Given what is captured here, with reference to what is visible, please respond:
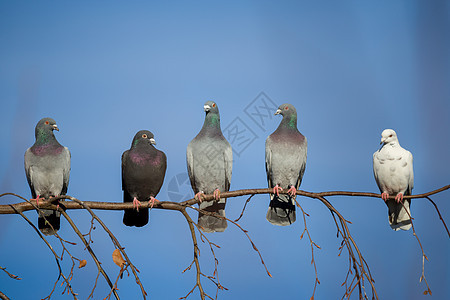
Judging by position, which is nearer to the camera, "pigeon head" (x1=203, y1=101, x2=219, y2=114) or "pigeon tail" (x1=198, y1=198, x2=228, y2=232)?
"pigeon tail" (x1=198, y1=198, x2=228, y2=232)

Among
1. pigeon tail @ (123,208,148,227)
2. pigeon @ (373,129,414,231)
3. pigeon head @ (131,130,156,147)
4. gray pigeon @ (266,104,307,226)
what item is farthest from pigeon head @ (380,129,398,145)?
pigeon tail @ (123,208,148,227)

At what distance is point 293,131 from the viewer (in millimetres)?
8086

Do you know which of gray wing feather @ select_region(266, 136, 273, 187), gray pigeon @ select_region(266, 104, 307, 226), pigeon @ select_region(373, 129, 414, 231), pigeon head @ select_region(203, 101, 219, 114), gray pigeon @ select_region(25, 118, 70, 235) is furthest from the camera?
gray wing feather @ select_region(266, 136, 273, 187)

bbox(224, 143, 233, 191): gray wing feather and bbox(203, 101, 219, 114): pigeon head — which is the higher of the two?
bbox(203, 101, 219, 114): pigeon head

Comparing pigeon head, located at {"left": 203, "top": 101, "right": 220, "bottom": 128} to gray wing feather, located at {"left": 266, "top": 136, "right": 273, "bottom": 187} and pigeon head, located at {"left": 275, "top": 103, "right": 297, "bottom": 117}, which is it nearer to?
gray wing feather, located at {"left": 266, "top": 136, "right": 273, "bottom": 187}

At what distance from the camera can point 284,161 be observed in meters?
7.88

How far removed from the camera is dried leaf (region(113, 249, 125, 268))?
4.32m

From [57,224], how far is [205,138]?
2641mm

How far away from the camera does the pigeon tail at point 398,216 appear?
25.0 ft

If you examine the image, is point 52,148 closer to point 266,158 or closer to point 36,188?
point 36,188

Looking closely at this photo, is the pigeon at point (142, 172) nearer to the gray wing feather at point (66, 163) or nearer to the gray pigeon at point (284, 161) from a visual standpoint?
the gray wing feather at point (66, 163)

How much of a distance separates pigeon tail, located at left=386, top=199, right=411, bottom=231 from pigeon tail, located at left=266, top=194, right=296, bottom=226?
57.7 inches

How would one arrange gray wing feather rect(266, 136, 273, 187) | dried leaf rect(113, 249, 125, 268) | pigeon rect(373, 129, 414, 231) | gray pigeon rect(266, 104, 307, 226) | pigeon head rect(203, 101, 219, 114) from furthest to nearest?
gray wing feather rect(266, 136, 273, 187)
gray pigeon rect(266, 104, 307, 226)
pigeon head rect(203, 101, 219, 114)
pigeon rect(373, 129, 414, 231)
dried leaf rect(113, 249, 125, 268)

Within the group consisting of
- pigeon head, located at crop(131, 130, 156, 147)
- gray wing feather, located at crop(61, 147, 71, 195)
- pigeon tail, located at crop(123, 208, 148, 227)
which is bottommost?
pigeon tail, located at crop(123, 208, 148, 227)
